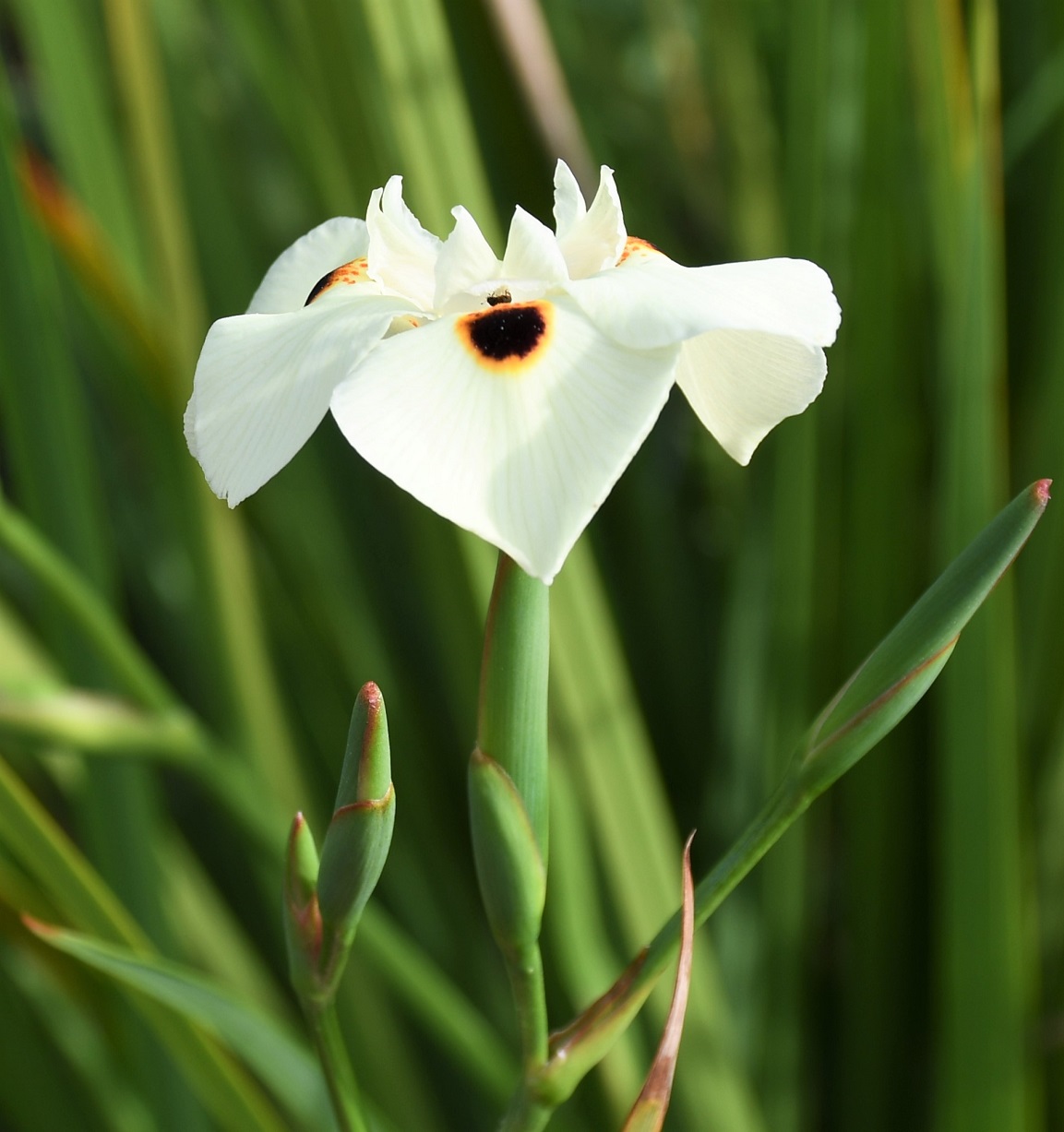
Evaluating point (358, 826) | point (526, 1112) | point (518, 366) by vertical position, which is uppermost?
point (518, 366)

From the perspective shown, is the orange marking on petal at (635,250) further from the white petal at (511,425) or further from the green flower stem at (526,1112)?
the green flower stem at (526,1112)

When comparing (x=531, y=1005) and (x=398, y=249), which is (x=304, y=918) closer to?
(x=531, y=1005)

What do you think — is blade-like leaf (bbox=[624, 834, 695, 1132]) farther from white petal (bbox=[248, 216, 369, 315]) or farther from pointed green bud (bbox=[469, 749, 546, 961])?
white petal (bbox=[248, 216, 369, 315])

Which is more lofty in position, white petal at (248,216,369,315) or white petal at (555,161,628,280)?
white petal at (248,216,369,315)

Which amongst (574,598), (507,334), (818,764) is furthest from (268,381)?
(574,598)

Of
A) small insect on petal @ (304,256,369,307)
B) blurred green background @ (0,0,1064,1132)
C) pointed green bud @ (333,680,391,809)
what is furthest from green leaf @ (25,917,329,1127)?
small insect on petal @ (304,256,369,307)
